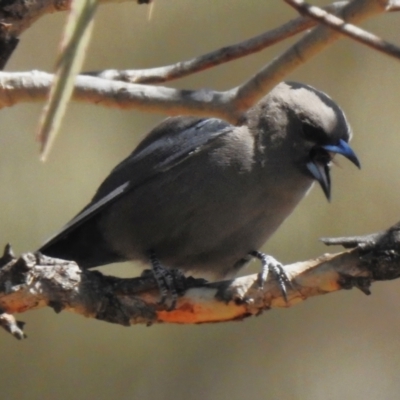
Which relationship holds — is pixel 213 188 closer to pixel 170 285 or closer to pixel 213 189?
pixel 213 189

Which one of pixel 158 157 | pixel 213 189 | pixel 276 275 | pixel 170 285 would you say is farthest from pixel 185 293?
pixel 158 157

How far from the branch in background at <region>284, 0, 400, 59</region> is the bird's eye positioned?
5.66 ft

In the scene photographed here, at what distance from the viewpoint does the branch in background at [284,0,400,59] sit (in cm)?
139

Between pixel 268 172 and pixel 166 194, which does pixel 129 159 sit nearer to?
pixel 166 194

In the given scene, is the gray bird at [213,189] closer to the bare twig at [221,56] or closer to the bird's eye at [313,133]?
the bird's eye at [313,133]

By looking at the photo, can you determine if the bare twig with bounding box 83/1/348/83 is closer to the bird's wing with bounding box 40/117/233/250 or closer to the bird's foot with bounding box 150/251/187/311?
the bird's foot with bounding box 150/251/187/311

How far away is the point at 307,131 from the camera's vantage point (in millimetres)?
3236

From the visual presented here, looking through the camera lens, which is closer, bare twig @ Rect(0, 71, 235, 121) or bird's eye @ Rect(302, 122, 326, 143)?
bare twig @ Rect(0, 71, 235, 121)

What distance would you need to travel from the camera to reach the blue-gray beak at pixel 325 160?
3129mm

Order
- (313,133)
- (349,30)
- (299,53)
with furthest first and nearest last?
Answer: 1. (313,133)
2. (299,53)
3. (349,30)

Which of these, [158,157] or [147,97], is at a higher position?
[147,97]

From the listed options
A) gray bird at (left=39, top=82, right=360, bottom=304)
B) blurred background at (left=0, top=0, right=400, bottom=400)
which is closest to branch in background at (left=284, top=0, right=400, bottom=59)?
gray bird at (left=39, top=82, right=360, bottom=304)

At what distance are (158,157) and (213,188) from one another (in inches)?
12.6

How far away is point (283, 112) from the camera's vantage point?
3275 mm
